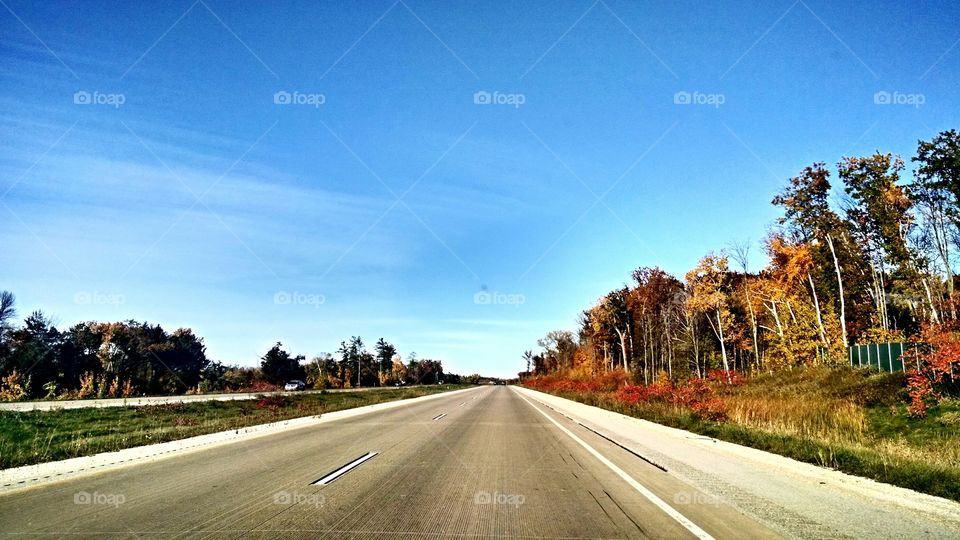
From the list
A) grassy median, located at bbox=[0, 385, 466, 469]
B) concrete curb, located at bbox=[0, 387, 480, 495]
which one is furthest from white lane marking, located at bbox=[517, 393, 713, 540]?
grassy median, located at bbox=[0, 385, 466, 469]

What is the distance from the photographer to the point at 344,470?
29.2ft

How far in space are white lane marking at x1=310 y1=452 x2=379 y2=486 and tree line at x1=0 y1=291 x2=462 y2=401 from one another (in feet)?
102

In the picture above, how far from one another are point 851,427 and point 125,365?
66.4 m

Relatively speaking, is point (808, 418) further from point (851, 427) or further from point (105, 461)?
point (105, 461)

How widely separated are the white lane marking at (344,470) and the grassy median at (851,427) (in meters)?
8.63

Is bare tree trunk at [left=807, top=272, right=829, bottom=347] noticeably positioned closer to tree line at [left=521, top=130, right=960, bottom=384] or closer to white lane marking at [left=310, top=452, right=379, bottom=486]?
tree line at [left=521, top=130, right=960, bottom=384]

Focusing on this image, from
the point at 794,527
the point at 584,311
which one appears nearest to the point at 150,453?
the point at 794,527

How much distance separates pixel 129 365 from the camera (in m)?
59.0

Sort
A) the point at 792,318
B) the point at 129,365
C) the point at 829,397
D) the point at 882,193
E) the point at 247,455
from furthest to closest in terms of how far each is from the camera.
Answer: the point at 129,365
the point at 792,318
the point at 882,193
the point at 829,397
the point at 247,455

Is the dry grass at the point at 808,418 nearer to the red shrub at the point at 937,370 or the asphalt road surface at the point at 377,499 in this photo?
the red shrub at the point at 937,370

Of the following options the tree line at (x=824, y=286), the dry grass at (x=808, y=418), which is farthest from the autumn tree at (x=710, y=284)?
the dry grass at (x=808, y=418)

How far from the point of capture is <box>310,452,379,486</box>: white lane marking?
26.0 feet

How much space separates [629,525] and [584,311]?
248 feet

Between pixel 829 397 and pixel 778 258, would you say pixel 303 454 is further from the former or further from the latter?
pixel 778 258
